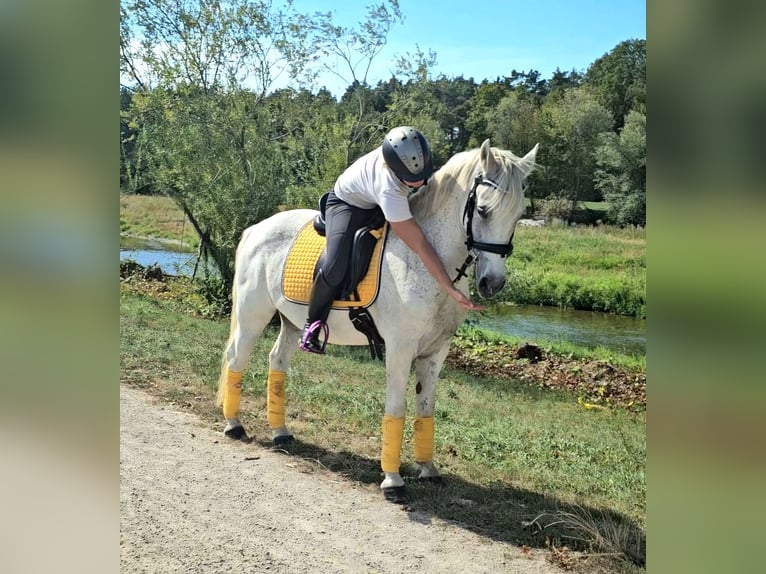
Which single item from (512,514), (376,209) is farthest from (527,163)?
(512,514)

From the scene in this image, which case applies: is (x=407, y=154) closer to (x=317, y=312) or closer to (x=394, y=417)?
(x=317, y=312)

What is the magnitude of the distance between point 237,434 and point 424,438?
160 centimetres

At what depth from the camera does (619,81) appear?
9.95 meters

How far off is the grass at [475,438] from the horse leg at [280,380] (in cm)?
15

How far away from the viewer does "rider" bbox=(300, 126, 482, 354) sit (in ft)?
11.4

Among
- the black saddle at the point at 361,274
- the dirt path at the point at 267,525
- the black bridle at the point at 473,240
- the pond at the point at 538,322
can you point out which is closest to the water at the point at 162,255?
the pond at the point at 538,322

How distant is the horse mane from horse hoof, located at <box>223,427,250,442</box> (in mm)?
2250

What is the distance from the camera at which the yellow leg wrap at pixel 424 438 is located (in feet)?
13.0

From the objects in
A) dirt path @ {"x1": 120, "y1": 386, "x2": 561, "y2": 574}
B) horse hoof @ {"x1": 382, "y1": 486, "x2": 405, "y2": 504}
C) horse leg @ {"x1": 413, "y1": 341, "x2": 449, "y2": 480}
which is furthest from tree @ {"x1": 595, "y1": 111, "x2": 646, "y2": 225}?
dirt path @ {"x1": 120, "y1": 386, "x2": 561, "y2": 574}

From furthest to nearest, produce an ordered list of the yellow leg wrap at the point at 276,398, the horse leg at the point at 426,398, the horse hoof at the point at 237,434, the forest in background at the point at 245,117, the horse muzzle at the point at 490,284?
the forest in background at the point at 245,117 → the horse hoof at the point at 237,434 → the yellow leg wrap at the point at 276,398 → the horse leg at the point at 426,398 → the horse muzzle at the point at 490,284

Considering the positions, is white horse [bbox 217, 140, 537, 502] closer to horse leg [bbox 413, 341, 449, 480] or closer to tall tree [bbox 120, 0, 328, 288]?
horse leg [bbox 413, 341, 449, 480]

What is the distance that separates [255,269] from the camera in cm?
455

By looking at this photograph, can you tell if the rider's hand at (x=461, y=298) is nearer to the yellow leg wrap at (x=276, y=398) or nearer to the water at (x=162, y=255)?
the yellow leg wrap at (x=276, y=398)
